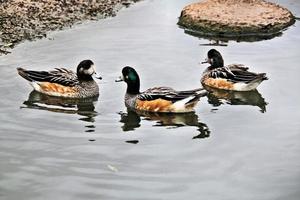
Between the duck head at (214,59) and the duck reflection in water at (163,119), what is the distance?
89.2 inches

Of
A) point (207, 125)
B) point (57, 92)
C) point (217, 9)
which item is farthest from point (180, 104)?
point (217, 9)

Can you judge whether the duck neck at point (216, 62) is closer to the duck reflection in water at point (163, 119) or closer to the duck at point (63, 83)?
the duck reflection in water at point (163, 119)

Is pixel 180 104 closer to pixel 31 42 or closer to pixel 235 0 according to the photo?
pixel 31 42

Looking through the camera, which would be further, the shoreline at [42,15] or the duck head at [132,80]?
the shoreline at [42,15]

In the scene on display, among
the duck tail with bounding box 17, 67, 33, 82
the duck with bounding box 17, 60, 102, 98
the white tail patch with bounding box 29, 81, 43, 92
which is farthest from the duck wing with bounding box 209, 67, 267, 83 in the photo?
the duck tail with bounding box 17, 67, 33, 82

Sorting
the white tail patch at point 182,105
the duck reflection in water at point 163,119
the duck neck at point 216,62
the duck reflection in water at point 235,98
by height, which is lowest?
the duck reflection in water at point 163,119

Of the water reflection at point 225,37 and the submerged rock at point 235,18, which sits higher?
the submerged rock at point 235,18

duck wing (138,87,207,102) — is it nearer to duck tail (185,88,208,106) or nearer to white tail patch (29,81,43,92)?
duck tail (185,88,208,106)

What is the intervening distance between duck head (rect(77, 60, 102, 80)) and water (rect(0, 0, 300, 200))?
0.41 metres

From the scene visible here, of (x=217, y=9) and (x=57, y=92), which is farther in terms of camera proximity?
(x=217, y=9)

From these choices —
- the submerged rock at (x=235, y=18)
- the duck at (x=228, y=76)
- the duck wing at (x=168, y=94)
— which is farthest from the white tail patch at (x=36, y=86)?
the submerged rock at (x=235, y=18)

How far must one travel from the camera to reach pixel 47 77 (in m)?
12.0

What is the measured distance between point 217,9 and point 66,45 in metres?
5.06

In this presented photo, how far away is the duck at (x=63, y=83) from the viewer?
474 inches
